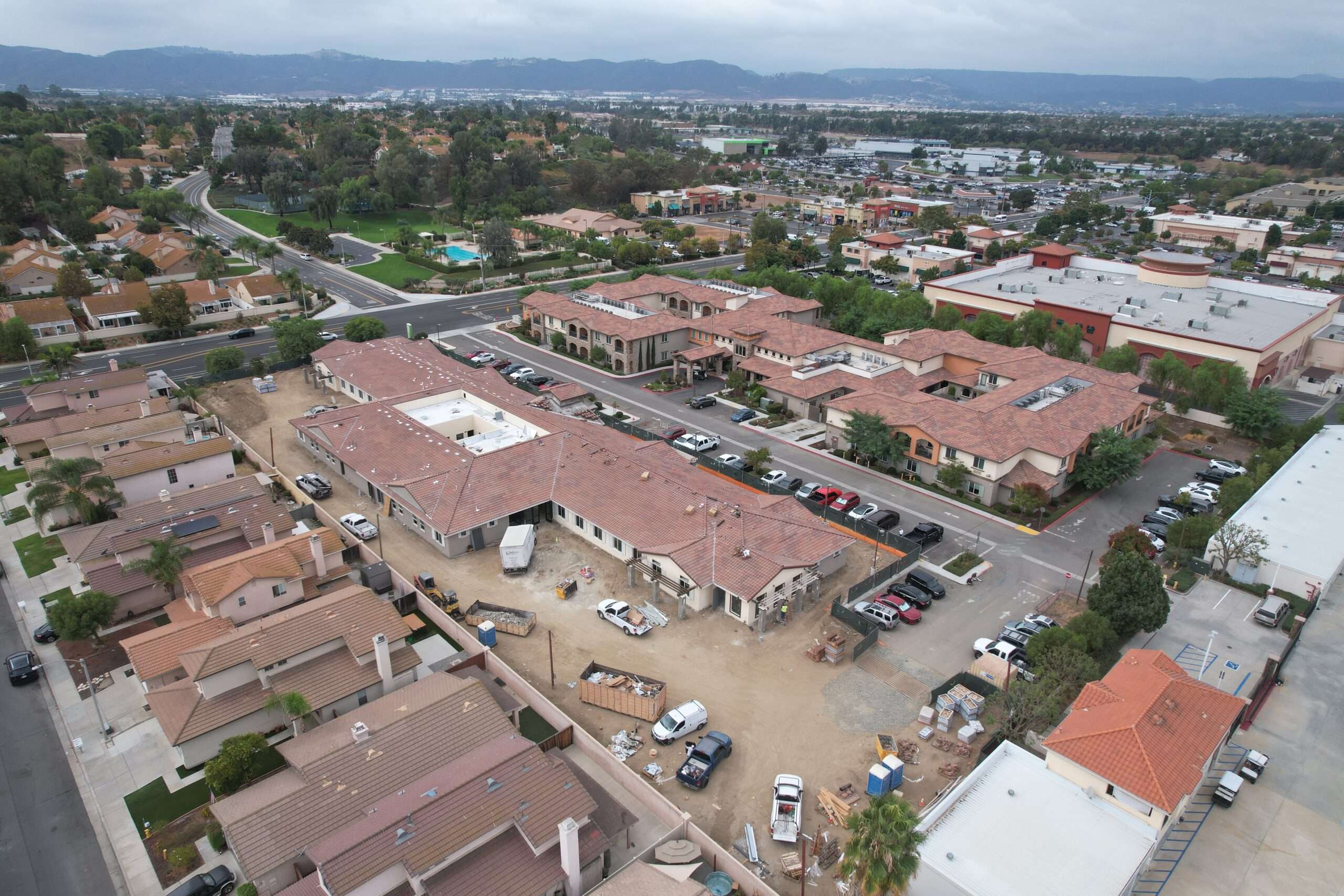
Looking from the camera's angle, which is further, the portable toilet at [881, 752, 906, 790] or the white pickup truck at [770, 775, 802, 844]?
the portable toilet at [881, 752, 906, 790]

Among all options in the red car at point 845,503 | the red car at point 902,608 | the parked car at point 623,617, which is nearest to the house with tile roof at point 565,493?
the parked car at point 623,617

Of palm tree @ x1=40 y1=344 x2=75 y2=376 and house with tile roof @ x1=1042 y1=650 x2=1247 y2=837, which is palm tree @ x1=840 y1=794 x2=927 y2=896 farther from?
palm tree @ x1=40 y1=344 x2=75 y2=376

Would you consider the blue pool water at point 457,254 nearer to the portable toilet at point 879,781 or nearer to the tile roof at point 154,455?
the tile roof at point 154,455

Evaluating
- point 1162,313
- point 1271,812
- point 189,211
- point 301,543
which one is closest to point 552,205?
point 189,211

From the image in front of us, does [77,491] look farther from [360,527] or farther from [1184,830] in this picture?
[1184,830]

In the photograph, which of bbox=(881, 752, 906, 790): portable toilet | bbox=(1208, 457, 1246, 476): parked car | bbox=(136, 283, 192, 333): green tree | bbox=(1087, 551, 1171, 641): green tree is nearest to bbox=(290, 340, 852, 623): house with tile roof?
bbox=(881, 752, 906, 790): portable toilet

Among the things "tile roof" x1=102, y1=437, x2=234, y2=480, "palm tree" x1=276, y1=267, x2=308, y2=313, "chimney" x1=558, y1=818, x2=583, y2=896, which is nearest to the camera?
"chimney" x1=558, y1=818, x2=583, y2=896
